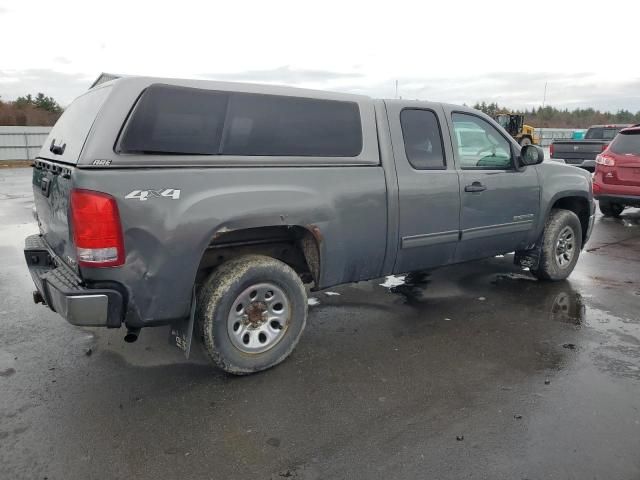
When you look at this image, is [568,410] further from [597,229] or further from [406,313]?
[597,229]

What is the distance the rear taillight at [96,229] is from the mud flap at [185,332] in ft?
1.88

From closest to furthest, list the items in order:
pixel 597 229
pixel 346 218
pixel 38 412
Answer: pixel 38 412
pixel 346 218
pixel 597 229

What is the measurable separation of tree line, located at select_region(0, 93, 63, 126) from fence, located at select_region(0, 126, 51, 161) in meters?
5.16

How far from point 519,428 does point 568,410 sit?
0.42 metres

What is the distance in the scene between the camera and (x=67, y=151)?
325 centimetres

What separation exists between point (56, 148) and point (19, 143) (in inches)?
953

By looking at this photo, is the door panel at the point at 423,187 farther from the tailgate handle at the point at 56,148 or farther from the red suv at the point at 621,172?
the red suv at the point at 621,172

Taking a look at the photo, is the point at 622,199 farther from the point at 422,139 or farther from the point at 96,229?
the point at 96,229

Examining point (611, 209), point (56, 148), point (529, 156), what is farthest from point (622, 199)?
point (56, 148)

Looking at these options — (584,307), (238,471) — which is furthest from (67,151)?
(584,307)

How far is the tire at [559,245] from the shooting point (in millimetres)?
5449

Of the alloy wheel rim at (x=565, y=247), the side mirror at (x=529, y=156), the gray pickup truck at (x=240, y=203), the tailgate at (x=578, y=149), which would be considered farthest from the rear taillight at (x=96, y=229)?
the tailgate at (x=578, y=149)

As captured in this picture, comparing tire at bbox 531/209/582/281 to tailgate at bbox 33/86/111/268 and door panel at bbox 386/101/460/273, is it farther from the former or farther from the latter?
tailgate at bbox 33/86/111/268

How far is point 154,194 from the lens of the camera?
9.55 feet
